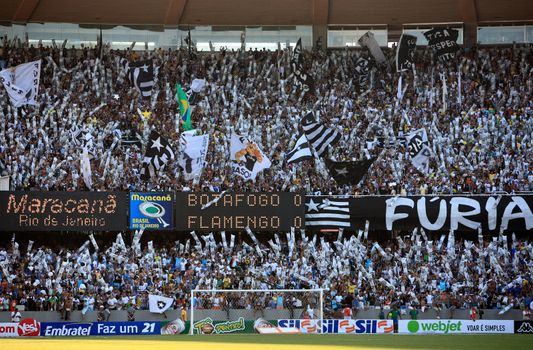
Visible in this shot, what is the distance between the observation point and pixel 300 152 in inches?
1699

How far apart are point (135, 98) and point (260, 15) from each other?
34.9 feet

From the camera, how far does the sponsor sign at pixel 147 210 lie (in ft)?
135

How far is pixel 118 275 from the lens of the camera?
130 feet

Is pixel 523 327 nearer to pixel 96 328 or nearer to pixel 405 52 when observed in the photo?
pixel 96 328

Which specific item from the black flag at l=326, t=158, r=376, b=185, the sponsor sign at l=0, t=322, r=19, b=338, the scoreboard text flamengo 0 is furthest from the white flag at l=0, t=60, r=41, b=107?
the black flag at l=326, t=158, r=376, b=185

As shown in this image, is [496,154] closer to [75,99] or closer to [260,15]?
[260,15]

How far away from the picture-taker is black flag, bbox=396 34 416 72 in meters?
50.4

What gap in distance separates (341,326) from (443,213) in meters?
8.67

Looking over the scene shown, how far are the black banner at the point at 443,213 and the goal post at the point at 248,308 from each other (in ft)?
19.0

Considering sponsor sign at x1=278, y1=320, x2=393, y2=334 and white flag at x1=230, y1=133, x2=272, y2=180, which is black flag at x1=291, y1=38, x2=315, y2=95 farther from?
sponsor sign at x1=278, y1=320, x2=393, y2=334

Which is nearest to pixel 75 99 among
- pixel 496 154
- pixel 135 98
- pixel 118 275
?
pixel 135 98

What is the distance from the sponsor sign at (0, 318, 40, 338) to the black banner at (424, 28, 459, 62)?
27.0 m

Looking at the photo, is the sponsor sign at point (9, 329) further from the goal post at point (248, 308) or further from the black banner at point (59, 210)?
the goal post at point (248, 308)

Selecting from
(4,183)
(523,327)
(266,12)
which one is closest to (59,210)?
(4,183)
